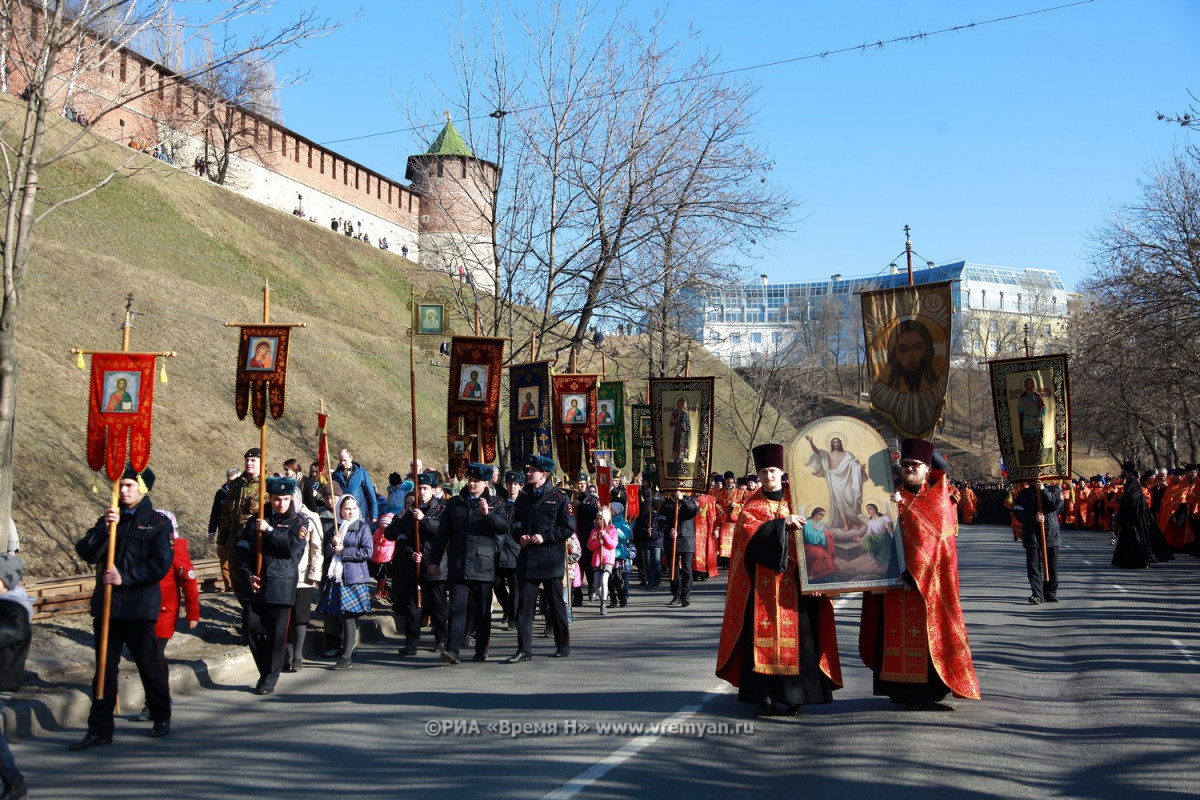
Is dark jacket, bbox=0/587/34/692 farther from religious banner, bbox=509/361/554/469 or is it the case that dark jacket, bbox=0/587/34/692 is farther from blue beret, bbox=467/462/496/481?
religious banner, bbox=509/361/554/469

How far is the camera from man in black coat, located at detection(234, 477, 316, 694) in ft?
32.7

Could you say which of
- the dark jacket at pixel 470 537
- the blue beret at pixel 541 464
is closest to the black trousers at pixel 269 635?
the dark jacket at pixel 470 537

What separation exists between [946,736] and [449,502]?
606 cm

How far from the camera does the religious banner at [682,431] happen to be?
1861 centimetres

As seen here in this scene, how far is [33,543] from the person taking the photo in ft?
66.2

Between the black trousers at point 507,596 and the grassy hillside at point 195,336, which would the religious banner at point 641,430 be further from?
the black trousers at point 507,596

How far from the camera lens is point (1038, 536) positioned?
16406mm

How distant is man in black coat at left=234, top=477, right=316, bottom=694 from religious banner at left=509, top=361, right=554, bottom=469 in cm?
831

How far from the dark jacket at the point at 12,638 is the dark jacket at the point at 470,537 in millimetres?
5923

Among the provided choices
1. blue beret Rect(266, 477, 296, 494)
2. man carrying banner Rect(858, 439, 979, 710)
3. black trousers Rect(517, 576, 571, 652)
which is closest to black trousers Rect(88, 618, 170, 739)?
blue beret Rect(266, 477, 296, 494)

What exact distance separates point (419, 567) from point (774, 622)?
18.0 feet

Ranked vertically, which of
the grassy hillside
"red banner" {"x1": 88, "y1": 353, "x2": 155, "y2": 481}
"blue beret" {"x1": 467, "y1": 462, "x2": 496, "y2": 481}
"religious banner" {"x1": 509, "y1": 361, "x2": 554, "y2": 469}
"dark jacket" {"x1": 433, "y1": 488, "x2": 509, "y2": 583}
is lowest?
"dark jacket" {"x1": 433, "y1": 488, "x2": 509, "y2": 583}

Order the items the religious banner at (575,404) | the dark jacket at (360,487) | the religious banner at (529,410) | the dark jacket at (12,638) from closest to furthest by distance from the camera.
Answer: the dark jacket at (12,638) < the dark jacket at (360,487) < the religious banner at (529,410) < the religious banner at (575,404)

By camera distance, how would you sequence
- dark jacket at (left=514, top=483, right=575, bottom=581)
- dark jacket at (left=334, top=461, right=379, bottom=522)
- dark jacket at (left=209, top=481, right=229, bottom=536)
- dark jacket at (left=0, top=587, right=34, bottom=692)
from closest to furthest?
1. dark jacket at (left=0, top=587, right=34, bottom=692)
2. dark jacket at (left=514, top=483, right=575, bottom=581)
3. dark jacket at (left=334, top=461, right=379, bottom=522)
4. dark jacket at (left=209, top=481, right=229, bottom=536)
